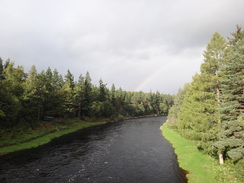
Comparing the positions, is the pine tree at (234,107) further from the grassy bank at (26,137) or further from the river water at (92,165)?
the grassy bank at (26,137)

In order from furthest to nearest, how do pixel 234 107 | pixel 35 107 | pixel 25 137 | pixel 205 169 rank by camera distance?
pixel 35 107
pixel 25 137
pixel 205 169
pixel 234 107

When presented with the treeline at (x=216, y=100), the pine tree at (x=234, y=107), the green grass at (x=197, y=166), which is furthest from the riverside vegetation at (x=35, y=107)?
the pine tree at (x=234, y=107)

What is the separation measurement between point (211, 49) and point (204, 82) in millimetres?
5349

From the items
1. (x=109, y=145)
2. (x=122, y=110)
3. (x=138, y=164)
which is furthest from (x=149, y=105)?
(x=138, y=164)

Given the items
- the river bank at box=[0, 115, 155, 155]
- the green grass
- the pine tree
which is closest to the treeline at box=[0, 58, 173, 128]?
the river bank at box=[0, 115, 155, 155]

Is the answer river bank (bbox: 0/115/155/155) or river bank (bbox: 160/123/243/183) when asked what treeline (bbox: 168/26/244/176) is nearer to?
river bank (bbox: 160/123/243/183)

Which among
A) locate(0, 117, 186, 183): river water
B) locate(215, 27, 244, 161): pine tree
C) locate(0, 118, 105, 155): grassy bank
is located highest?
locate(215, 27, 244, 161): pine tree

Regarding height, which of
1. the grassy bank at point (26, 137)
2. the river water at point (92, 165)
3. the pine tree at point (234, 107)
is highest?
the pine tree at point (234, 107)

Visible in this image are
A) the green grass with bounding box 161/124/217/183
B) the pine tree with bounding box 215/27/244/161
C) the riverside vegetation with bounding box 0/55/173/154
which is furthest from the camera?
the riverside vegetation with bounding box 0/55/173/154

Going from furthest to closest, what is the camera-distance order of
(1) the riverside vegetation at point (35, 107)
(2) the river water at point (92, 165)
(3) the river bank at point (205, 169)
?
(1) the riverside vegetation at point (35, 107)
(2) the river water at point (92, 165)
(3) the river bank at point (205, 169)

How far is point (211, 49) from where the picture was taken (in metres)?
25.3

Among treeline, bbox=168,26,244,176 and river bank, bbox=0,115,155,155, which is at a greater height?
treeline, bbox=168,26,244,176

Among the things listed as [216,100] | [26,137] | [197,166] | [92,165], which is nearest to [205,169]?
[197,166]

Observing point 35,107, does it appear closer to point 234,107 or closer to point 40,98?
point 40,98
